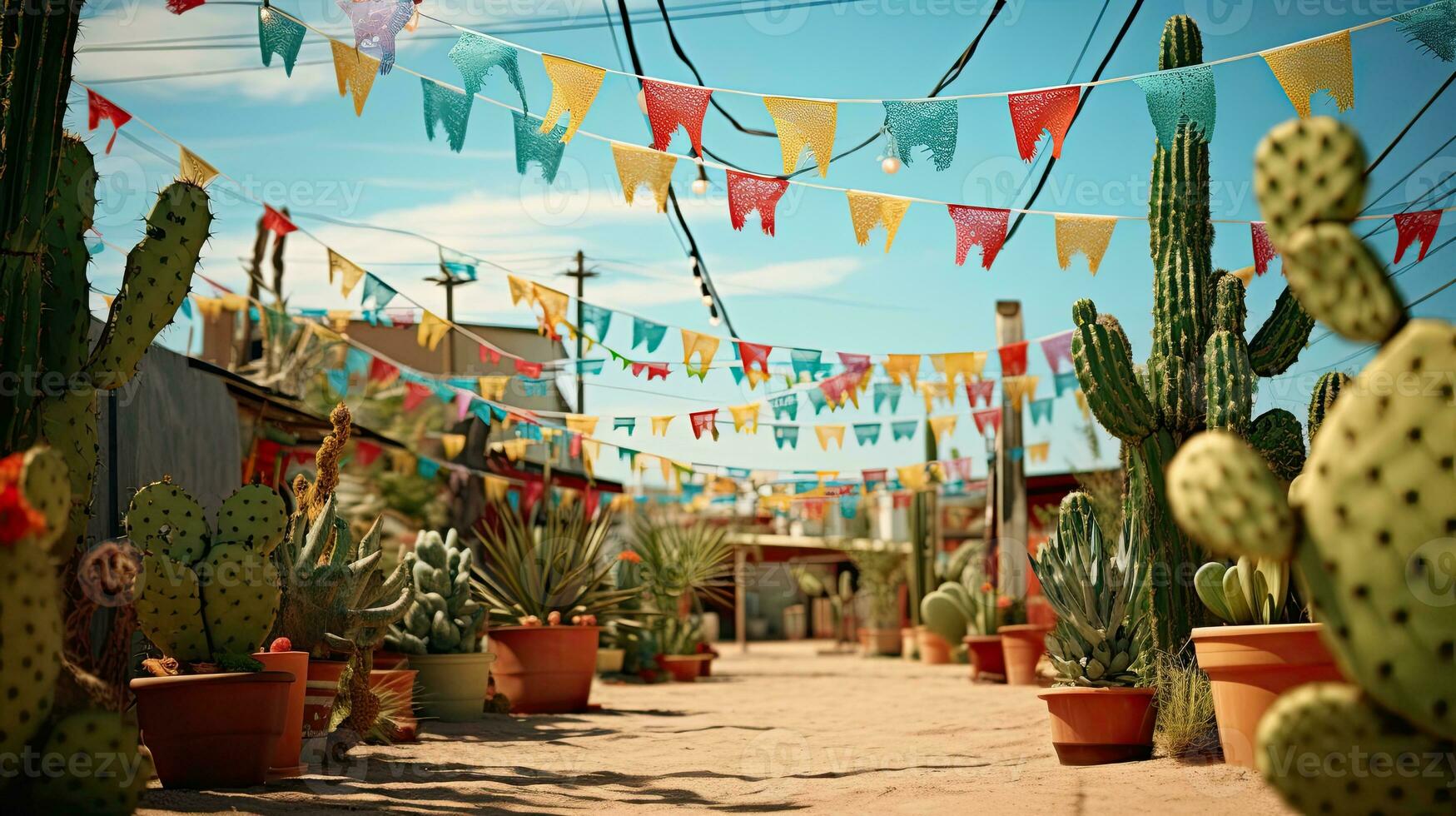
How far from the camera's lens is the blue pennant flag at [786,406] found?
13508mm

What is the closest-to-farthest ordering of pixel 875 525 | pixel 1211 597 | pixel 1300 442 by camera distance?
pixel 1211 597 → pixel 1300 442 → pixel 875 525

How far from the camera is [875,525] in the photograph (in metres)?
34.1

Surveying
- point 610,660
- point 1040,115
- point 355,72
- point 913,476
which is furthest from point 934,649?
point 355,72

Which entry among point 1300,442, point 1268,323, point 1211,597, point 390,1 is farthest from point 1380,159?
point 390,1

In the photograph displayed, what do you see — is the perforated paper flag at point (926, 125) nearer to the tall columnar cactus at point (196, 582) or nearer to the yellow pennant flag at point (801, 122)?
the yellow pennant flag at point (801, 122)

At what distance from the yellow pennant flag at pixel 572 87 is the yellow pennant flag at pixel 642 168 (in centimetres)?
70

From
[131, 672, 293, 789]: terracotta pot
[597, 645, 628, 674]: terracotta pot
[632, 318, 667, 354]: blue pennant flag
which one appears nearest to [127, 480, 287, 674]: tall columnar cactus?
[131, 672, 293, 789]: terracotta pot

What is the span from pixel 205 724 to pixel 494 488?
1109 cm

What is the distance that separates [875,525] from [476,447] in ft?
67.0

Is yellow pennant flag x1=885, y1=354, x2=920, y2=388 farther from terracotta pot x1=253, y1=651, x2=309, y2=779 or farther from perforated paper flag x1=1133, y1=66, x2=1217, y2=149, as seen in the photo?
terracotta pot x1=253, y1=651, x2=309, y2=779

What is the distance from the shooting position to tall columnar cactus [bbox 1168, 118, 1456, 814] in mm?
2637

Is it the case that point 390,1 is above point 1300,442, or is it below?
above

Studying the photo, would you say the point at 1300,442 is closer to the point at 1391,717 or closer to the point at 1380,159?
the point at 1380,159

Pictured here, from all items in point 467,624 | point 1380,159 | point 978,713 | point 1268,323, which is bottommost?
point 978,713
